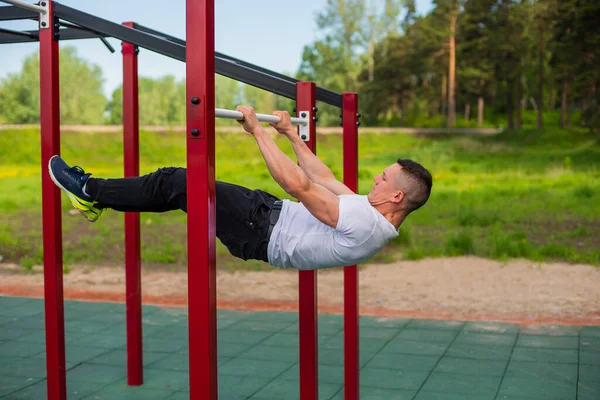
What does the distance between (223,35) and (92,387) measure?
36.6ft

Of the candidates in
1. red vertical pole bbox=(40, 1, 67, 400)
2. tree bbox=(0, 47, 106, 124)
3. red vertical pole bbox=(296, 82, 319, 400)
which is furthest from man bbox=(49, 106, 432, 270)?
tree bbox=(0, 47, 106, 124)

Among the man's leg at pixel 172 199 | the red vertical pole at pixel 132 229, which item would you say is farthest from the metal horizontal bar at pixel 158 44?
the red vertical pole at pixel 132 229

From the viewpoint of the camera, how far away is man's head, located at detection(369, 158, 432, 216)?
285 cm

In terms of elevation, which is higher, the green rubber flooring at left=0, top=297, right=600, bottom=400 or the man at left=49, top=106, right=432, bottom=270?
the man at left=49, top=106, right=432, bottom=270

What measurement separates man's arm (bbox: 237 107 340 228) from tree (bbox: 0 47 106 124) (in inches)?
502

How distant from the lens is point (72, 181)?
2.78 m

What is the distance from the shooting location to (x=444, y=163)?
1358cm

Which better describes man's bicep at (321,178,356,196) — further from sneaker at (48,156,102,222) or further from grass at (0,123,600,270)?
grass at (0,123,600,270)

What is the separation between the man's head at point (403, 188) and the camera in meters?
2.85

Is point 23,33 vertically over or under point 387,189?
over

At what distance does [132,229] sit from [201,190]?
1.70m

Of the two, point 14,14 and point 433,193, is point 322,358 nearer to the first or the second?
point 14,14

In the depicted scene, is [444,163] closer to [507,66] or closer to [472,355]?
[507,66]

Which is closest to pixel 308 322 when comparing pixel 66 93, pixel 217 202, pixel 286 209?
pixel 286 209
